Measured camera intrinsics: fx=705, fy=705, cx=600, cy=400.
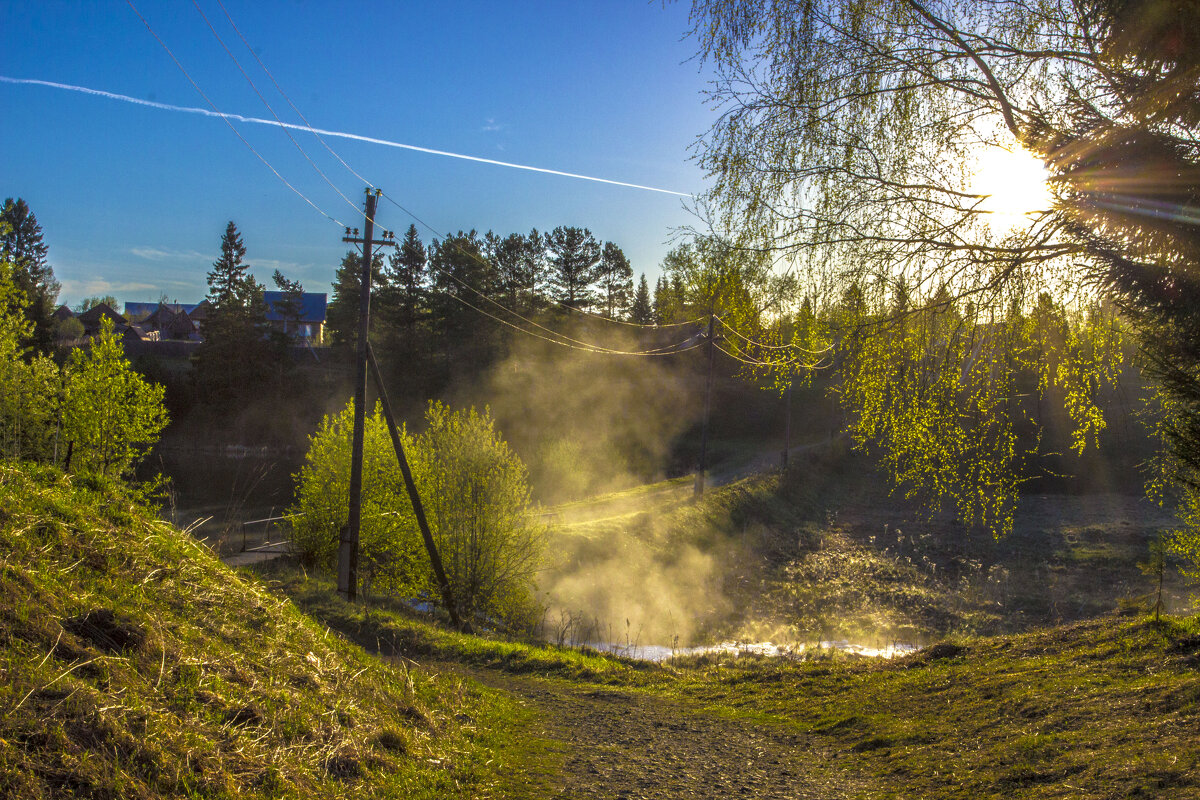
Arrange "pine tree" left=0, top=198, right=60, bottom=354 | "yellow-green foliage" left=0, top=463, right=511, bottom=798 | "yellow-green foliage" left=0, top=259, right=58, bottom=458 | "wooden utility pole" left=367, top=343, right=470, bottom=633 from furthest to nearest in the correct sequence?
"pine tree" left=0, top=198, right=60, bottom=354 → "yellow-green foliage" left=0, top=259, right=58, bottom=458 → "wooden utility pole" left=367, top=343, right=470, bottom=633 → "yellow-green foliage" left=0, top=463, right=511, bottom=798

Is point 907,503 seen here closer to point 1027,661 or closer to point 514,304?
point 1027,661

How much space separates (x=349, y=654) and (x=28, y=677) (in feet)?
11.7

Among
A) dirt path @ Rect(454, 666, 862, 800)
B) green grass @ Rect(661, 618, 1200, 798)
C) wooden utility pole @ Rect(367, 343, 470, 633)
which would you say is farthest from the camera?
wooden utility pole @ Rect(367, 343, 470, 633)

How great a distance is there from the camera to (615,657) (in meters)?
14.4

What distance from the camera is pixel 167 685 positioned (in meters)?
4.31

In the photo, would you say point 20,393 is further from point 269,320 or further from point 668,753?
point 269,320

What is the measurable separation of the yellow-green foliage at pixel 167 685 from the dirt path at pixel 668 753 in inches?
44.1

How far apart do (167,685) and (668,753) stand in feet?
15.3

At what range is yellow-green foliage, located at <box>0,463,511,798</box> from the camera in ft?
11.4

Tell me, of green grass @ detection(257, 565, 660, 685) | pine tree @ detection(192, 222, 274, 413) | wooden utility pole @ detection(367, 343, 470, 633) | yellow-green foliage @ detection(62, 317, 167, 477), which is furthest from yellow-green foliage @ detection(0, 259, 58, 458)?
pine tree @ detection(192, 222, 274, 413)

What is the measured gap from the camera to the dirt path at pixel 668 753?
6.01 metres

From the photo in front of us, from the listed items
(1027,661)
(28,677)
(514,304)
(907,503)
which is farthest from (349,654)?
(514,304)

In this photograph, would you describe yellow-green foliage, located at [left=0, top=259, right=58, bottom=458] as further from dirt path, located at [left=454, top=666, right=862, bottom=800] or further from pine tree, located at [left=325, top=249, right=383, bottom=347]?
pine tree, located at [left=325, top=249, right=383, bottom=347]

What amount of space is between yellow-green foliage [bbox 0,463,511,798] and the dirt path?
3.67ft
